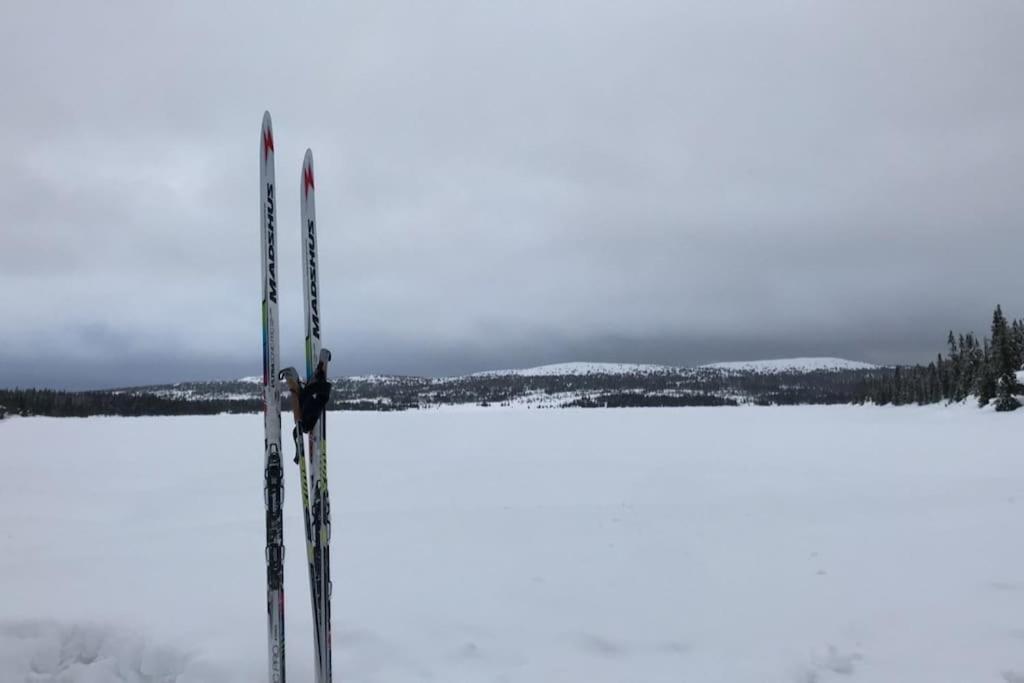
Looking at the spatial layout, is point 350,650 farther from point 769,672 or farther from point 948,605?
point 948,605

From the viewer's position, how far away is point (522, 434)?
73.8 feet

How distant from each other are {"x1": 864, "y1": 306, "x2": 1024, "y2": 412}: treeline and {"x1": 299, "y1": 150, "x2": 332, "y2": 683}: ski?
4267 centimetres

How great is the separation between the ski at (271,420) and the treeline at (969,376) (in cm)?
4308

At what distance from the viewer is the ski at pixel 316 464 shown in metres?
4.18

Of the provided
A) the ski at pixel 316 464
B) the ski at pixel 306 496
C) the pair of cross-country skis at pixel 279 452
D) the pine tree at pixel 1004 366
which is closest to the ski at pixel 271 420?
the pair of cross-country skis at pixel 279 452

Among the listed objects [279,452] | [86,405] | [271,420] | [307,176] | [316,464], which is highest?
[307,176]

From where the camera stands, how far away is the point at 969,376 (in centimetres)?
4991

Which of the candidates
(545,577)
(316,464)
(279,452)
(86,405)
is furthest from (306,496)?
(86,405)

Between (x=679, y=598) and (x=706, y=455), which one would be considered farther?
(x=706, y=455)

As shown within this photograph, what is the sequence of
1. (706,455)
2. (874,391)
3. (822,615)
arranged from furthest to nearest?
(874,391) < (706,455) < (822,615)

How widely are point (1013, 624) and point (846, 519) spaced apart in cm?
349

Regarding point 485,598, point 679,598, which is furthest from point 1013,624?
point 485,598

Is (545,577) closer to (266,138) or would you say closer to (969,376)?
(266,138)

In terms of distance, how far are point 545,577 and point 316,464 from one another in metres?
2.50
